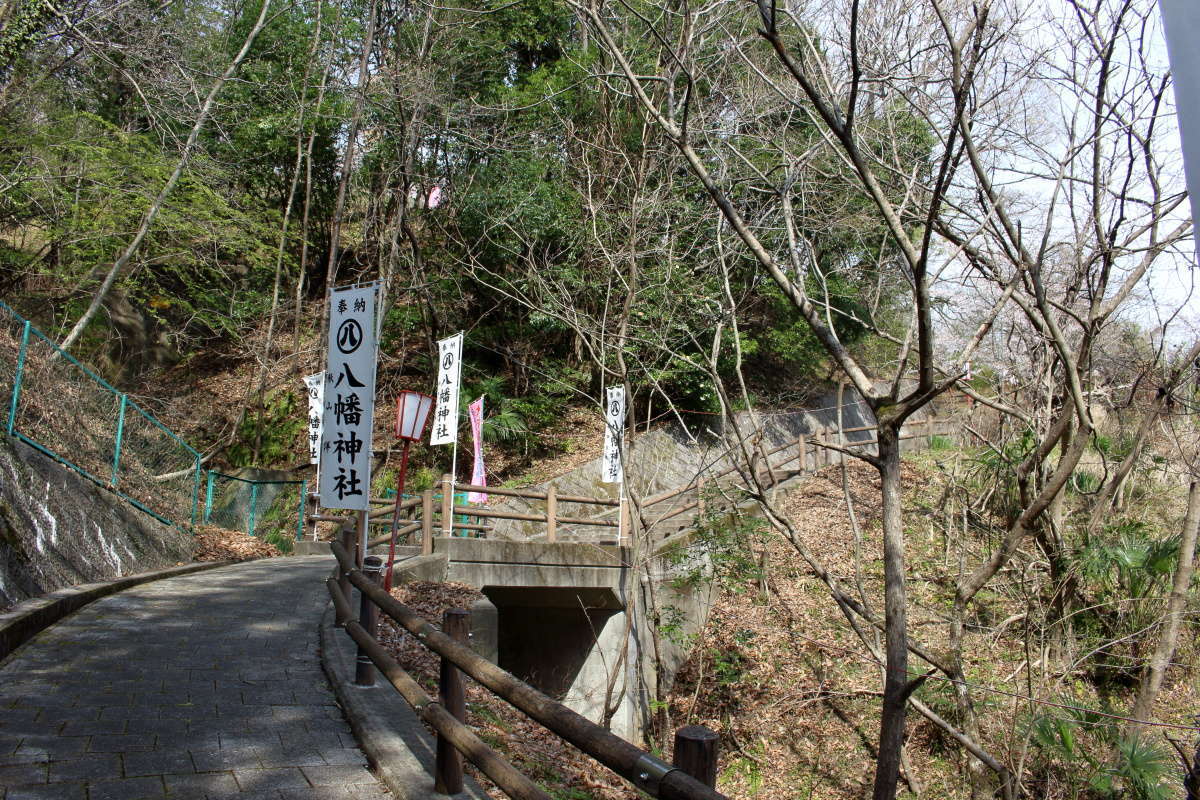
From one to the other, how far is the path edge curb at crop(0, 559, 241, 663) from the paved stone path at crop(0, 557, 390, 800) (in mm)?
104

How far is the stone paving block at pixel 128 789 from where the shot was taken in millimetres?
3568

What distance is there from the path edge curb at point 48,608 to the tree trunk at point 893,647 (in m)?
5.47

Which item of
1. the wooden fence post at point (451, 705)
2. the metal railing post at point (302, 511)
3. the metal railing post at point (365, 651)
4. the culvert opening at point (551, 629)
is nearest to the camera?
the wooden fence post at point (451, 705)

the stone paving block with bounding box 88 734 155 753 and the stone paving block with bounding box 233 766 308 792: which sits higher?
the stone paving block with bounding box 88 734 155 753

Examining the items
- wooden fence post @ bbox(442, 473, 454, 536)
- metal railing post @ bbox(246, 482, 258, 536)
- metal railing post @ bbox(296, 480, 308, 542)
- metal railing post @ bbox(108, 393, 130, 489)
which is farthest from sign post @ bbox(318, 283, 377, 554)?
metal railing post @ bbox(296, 480, 308, 542)

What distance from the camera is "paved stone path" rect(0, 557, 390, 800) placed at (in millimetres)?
3787

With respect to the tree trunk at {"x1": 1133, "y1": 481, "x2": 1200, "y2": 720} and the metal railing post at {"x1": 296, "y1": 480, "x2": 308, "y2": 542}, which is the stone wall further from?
the tree trunk at {"x1": 1133, "y1": 481, "x2": 1200, "y2": 720}

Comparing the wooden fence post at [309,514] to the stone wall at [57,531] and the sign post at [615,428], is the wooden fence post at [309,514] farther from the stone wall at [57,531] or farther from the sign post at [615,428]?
the sign post at [615,428]

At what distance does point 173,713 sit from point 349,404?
3332mm

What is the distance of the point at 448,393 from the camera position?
15.0m

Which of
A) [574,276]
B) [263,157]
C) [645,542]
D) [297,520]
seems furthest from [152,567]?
[263,157]

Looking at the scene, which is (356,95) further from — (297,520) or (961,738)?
(961,738)

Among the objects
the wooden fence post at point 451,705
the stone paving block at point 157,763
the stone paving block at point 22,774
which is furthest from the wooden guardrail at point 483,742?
the stone paving block at point 22,774

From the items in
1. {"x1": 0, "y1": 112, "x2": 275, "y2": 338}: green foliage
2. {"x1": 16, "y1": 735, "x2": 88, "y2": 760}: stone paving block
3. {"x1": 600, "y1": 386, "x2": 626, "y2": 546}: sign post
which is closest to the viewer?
{"x1": 16, "y1": 735, "x2": 88, "y2": 760}: stone paving block
